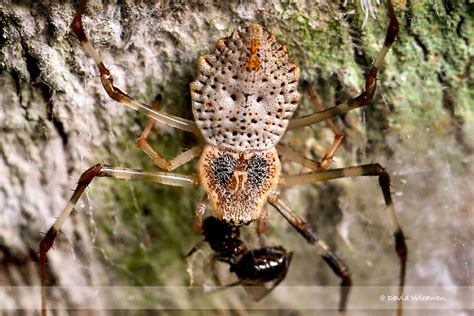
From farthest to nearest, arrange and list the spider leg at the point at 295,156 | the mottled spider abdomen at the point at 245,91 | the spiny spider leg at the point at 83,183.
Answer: the spider leg at the point at 295,156
the spiny spider leg at the point at 83,183
the mottled spider abdomen at the point at 245,91

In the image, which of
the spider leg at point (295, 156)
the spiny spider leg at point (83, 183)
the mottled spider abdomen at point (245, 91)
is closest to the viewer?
the mottled spider abdomen at point (245, 91)

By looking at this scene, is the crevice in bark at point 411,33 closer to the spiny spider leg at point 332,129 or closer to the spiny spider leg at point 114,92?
the spiny spider leg at point 332,129

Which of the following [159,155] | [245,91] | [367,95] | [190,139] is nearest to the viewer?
[245,91]

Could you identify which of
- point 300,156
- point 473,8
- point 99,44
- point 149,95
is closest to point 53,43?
point 99,44

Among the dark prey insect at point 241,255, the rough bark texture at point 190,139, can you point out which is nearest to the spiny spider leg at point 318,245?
the dark prey insect at point 241,255

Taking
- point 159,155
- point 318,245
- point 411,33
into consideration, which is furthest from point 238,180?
point 411,33

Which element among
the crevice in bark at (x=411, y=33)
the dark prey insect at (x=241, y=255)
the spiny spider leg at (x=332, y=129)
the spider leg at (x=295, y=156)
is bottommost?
the dark prey insect at (x=241, y=255)

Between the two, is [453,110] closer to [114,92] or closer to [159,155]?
[159,155]
